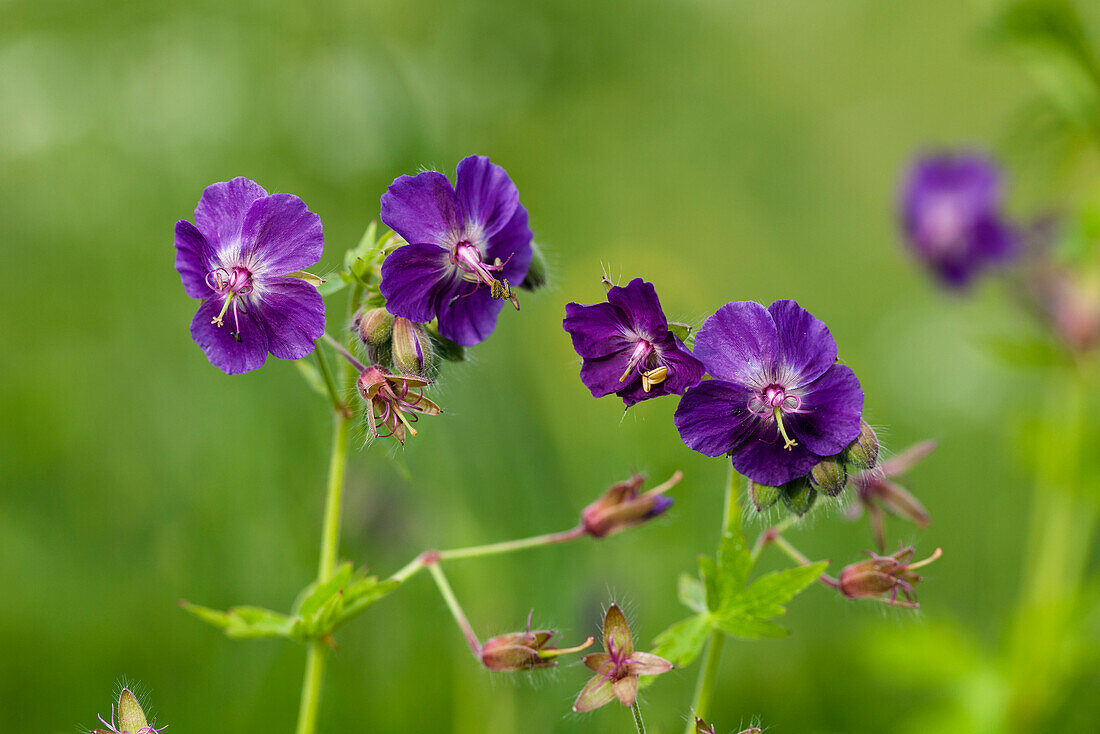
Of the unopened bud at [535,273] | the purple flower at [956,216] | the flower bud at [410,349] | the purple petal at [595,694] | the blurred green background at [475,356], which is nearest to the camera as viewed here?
the purple petal at [595,694]

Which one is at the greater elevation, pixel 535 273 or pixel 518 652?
pixel 535 273

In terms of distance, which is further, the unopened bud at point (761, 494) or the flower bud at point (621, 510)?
the flower bud at point (621, 510)

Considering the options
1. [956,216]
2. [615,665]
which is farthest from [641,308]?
[956,216]

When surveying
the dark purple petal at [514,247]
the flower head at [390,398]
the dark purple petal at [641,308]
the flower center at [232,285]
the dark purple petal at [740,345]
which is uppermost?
the dark purple petal at [514,247]

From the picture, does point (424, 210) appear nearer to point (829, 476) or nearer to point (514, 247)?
point (514, 247)

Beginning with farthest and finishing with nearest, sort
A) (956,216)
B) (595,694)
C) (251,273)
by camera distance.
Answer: (956,216)
(251,273)
(595,694)

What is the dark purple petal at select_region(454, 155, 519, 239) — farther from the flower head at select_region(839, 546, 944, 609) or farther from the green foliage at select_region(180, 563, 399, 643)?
the flower head at select_region(839, 546, 944, 609)

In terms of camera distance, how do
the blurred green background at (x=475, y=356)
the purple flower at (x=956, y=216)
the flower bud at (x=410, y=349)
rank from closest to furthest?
the flower bud at (x=410, y=349) < the blurred green background at (x=475, y=356) < the purple flower at (x=956, y=216)

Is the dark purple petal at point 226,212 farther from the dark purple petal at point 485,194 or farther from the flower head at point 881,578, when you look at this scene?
the flower head at point 881,578

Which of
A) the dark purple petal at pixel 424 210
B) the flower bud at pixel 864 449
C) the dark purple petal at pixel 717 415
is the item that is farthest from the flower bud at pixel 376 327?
the flower bud at pixel 864 449
